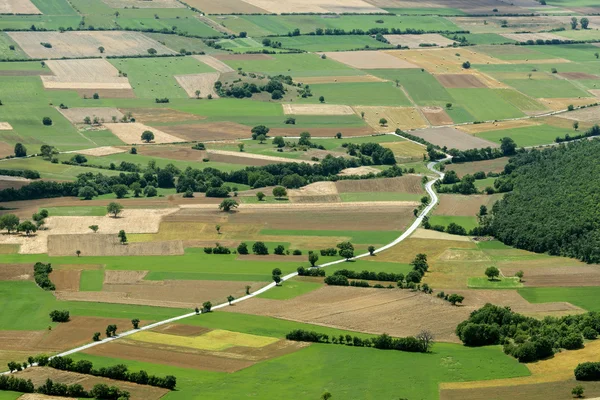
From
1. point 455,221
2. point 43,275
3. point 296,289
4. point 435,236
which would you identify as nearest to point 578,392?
point 296,289

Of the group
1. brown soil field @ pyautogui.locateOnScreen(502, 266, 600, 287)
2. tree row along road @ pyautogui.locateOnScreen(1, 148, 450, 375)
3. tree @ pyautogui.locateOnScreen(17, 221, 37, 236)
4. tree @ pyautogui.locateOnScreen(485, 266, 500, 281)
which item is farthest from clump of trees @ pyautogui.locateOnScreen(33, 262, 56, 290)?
brown soil field @ pyautogui.locateOnScreen(502, 266, 600, 287)

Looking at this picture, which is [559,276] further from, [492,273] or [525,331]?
[525,331]

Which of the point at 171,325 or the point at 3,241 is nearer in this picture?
the point at 171,325

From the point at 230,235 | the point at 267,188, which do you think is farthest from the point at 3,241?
the point at 267,188

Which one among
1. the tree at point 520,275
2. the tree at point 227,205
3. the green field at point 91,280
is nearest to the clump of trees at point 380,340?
the tree at point 520,275

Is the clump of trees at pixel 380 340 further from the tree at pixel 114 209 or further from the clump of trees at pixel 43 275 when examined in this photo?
the tree at pixel 114 209

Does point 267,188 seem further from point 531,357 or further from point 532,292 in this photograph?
point 531,357

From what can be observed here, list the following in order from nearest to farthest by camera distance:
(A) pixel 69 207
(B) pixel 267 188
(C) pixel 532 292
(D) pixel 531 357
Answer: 1. (D) pixel 531 357
2. (C) pixel 532 292
3. (A) pixel 69 207
4. (B) pixel 267 188

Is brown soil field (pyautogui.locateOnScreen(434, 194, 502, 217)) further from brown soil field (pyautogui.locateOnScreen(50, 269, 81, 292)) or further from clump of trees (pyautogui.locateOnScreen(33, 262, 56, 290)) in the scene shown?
clump of trees (pyautogui.locateOnScreen(33, 262, 56, 290))
